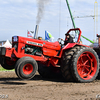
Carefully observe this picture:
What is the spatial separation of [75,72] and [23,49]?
1889 mm

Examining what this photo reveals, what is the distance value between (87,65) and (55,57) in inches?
46.8

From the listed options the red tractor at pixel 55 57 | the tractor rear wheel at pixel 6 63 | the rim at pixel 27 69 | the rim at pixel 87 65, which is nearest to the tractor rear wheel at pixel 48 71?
the red tractor at pixel 55 57

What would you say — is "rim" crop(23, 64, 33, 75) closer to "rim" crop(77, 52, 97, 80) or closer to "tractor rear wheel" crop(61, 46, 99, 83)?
"tractor rear wheel" crop(61, 46, 99, 83)

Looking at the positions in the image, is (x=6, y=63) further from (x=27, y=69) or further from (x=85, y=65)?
(x=85, y=65)

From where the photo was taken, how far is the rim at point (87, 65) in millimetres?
7248

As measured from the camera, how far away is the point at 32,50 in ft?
23.3

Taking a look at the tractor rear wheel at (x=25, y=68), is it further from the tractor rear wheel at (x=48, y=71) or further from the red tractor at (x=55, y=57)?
the tractor rear wheel at (x=48, y=71)

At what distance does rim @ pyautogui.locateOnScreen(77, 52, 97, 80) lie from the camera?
7248 millimetres

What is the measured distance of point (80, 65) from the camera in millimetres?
7160

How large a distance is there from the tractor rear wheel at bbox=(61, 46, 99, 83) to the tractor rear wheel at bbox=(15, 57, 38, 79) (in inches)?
46.2

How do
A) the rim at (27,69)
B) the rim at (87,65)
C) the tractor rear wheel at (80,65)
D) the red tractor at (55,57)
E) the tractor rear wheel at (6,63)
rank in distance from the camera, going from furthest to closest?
the rim at (87,65)
the tractor rear wheel at (6,63)
the tractor rear wheel at (80,65)
the red tractor at (55,57)
the rim at (27,69)

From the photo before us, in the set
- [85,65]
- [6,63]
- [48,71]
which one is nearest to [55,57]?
[85,65]

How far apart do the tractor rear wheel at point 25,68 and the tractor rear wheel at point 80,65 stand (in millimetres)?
1174

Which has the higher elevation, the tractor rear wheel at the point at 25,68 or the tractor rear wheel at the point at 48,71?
the tractor rear wheel at the point at 25,68
